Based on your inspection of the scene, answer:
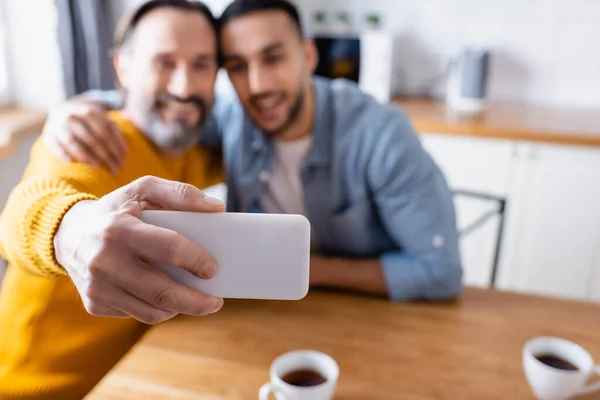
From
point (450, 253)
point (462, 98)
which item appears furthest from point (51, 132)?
point (462, 98)

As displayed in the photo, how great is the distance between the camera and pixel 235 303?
88cm

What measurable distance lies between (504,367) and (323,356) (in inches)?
10.1

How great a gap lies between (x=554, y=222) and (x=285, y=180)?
118 cm

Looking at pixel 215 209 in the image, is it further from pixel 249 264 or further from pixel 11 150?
pixel 11 150

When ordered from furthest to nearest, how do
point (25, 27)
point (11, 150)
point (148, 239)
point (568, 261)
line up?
point (568, 261)
point (25, 27)
point (11, 150)
point (148, 239)

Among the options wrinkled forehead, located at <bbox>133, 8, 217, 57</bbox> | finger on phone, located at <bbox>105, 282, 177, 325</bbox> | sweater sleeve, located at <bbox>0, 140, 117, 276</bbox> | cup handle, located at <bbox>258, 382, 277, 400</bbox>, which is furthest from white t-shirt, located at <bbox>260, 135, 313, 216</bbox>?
finger on phone, located at <bbox>105, 282, 177, 325</bbox>

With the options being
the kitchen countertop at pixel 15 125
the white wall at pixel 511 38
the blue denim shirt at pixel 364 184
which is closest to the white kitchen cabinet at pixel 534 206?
the white wall at pixel 511 38

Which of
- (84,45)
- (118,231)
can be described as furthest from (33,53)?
(118,231)

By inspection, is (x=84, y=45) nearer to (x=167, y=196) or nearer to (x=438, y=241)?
(x=438, y=241)

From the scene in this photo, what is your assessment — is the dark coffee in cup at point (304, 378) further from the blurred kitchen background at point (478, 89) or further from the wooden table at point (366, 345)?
the blurred kitchen background at point (478, 89)

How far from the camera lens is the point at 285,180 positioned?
113 centimetres

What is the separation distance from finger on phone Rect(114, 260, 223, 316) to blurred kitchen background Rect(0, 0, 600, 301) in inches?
41.3

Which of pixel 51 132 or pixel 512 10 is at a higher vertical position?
pixel 512 10

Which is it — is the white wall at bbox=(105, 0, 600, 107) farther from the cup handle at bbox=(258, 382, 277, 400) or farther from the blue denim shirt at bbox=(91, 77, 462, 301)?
the cup handle at bbox=(258, 382, 277, 400)
